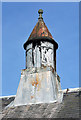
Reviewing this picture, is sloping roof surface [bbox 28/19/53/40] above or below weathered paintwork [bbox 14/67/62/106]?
above

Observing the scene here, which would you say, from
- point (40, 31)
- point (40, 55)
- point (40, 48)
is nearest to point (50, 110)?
point (40, 55)

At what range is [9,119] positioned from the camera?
59.4 feet

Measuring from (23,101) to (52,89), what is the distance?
1.96 m

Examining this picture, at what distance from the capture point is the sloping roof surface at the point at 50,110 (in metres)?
17.5

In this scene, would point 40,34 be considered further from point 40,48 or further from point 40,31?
point 40,48

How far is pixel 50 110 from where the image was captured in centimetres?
1823

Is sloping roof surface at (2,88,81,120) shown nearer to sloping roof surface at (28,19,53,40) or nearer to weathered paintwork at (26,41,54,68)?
weathered paintwork at (26,41,54,68)

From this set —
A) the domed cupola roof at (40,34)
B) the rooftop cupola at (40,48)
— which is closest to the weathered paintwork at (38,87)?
the rooftop cupola at (40,48)

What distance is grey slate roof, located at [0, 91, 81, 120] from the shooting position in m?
17.5

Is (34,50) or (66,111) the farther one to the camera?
(34,50)

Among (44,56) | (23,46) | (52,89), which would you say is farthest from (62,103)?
(23,46)

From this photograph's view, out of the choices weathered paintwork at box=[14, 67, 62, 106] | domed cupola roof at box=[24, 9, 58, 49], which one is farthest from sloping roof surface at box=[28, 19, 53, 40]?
weathered paintwork at box=[14, 67, 62, 106]

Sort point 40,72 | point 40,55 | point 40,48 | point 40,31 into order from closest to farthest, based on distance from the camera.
Answer: point 40,72
point 40,55
point 40,48
point 40,31

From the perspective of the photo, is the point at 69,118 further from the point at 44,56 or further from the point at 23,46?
the point at 23,46
